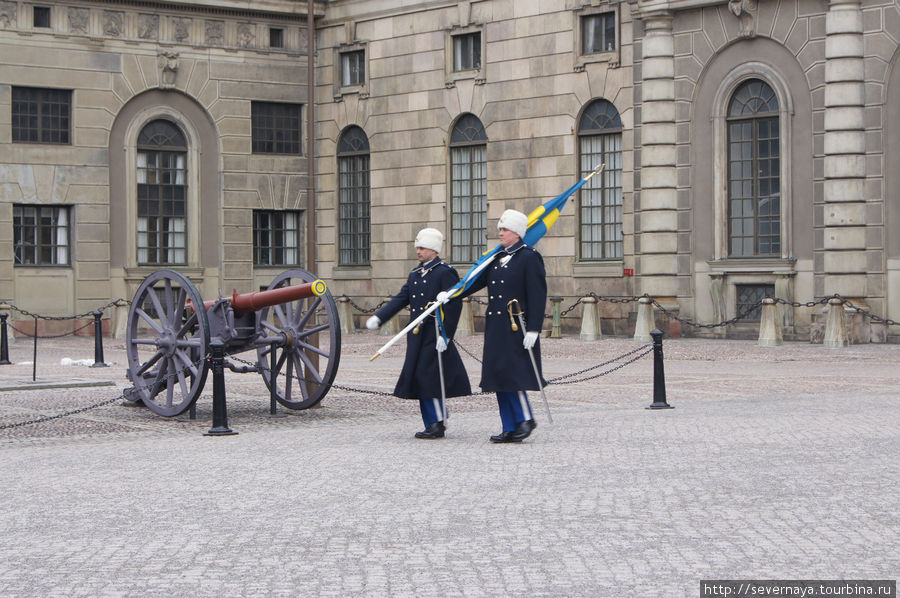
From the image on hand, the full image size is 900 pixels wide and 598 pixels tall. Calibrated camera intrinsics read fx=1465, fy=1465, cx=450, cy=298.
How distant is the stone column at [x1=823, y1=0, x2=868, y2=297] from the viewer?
25.3 metres

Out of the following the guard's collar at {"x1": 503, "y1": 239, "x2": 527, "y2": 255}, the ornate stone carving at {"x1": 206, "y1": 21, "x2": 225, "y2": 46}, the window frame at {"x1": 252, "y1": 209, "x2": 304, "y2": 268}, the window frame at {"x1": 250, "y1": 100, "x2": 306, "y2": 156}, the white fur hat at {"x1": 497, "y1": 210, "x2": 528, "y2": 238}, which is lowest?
the guard's collar at {"x1": 503, "y1": 239, "x2": 527, "y2": 255}

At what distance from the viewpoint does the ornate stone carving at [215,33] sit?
3234 cm

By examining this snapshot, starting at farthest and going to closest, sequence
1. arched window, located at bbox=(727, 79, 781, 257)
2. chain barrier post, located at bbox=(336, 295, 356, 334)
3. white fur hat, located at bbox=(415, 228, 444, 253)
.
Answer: chain barrier post, located at bbox=(336, 295, 356, 334)
arched window, located at bbox=(727, 79, 781, 257)
white fur hat, located at bbox=(415, 228, 444, 253)

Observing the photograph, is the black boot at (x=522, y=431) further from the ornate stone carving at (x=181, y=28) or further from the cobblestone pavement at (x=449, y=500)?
the ornate stone carving at (x=181, y=28)

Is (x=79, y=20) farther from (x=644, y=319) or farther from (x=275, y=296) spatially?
(x=275, y=296)

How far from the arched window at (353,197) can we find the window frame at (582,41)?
6069mm

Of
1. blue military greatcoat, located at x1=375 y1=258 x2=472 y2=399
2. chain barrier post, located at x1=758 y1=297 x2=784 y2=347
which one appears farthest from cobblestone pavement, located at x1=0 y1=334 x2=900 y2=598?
chain barrier post, located at x1=758 y1=297 x2=784 y2=347

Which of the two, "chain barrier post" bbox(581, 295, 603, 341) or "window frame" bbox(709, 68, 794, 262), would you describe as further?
"chain barrier post" bbox(581, 295, 603, 341)

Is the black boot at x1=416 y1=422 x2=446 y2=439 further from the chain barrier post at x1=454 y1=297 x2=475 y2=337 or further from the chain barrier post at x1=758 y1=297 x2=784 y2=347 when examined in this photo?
the chain barrier post at x1=454 y1=297 x2=475 y2=337

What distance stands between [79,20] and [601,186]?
1158 cm

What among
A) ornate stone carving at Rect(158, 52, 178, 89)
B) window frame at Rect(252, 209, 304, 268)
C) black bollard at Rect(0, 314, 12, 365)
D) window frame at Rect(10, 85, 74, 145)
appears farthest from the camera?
window frame at Rect(252, 209, 304, 268)

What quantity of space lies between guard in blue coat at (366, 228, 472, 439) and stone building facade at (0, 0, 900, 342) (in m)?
14.7

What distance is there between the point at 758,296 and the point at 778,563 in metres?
20.7

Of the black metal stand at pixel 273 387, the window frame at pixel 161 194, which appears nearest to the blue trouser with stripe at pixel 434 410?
the black metal stand at pixel 273 387
